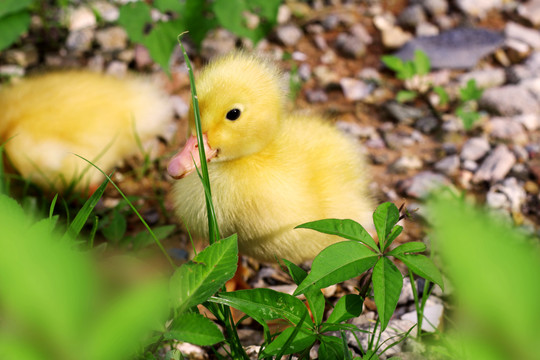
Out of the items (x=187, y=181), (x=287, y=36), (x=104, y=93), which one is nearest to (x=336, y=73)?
(x=287, y=36)

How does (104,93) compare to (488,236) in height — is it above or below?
below

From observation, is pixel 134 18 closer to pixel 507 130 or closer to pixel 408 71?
pixel 408 71

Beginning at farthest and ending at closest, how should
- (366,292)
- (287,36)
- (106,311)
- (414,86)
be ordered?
1. (287,36)
2. (414,86)
3. (366,292)
4. (106,311)

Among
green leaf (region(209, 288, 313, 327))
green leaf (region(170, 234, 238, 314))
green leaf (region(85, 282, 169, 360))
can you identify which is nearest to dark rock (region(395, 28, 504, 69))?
green leaf (region(209, 288, 313, 327))

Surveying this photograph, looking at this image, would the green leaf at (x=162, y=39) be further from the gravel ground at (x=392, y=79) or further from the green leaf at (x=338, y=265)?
the green leaf at (x=338, y=265)

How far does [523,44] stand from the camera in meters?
2.86

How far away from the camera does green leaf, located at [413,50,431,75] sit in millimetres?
2656

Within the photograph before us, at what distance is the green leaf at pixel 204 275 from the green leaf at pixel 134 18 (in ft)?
5.01

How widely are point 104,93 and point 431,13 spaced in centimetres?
211

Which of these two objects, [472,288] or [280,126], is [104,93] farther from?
[472,288]

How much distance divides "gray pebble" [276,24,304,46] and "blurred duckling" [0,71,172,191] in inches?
41.1

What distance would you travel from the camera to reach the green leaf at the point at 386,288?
100cm

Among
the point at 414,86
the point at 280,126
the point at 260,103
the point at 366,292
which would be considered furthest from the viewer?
the point at 414,86

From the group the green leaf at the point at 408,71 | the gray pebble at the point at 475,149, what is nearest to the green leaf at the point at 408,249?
the gray pebble at the point at 475,149
